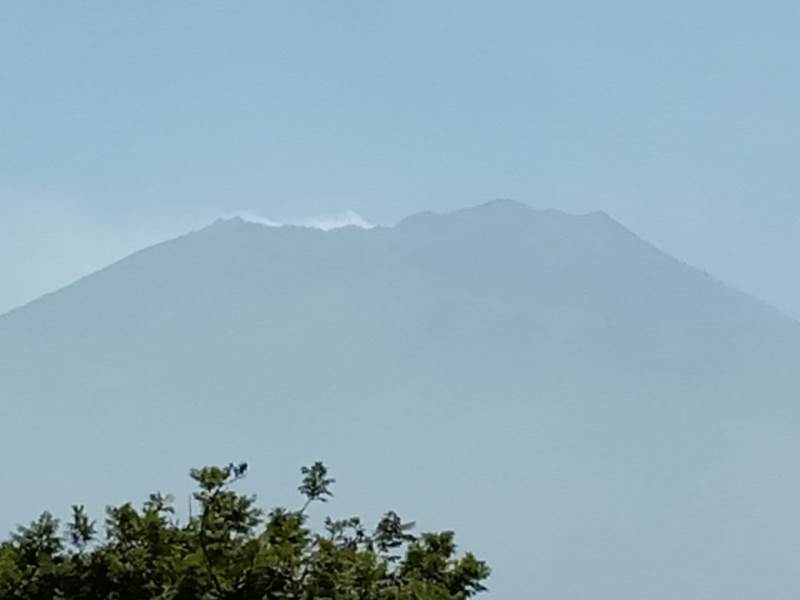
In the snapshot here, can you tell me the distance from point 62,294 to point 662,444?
66619 mm

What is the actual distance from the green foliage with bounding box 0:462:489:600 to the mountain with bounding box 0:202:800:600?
86.0 m

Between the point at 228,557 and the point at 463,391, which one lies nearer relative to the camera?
the point at 228,557

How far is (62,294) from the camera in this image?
151000mm

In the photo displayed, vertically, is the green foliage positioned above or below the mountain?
below

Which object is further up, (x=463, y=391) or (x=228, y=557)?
(x=463, y=391)

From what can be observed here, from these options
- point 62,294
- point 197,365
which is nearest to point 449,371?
point 197,365

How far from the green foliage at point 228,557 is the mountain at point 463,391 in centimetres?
8601

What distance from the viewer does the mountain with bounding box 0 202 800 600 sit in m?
106

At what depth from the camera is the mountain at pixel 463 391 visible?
10556 cm

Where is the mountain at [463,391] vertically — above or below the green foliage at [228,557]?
above

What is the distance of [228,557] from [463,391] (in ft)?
399

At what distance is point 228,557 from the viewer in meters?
6.52

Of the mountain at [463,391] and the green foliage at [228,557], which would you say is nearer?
the green foliage at [228,557]

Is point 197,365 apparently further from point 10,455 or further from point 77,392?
point 10,455
